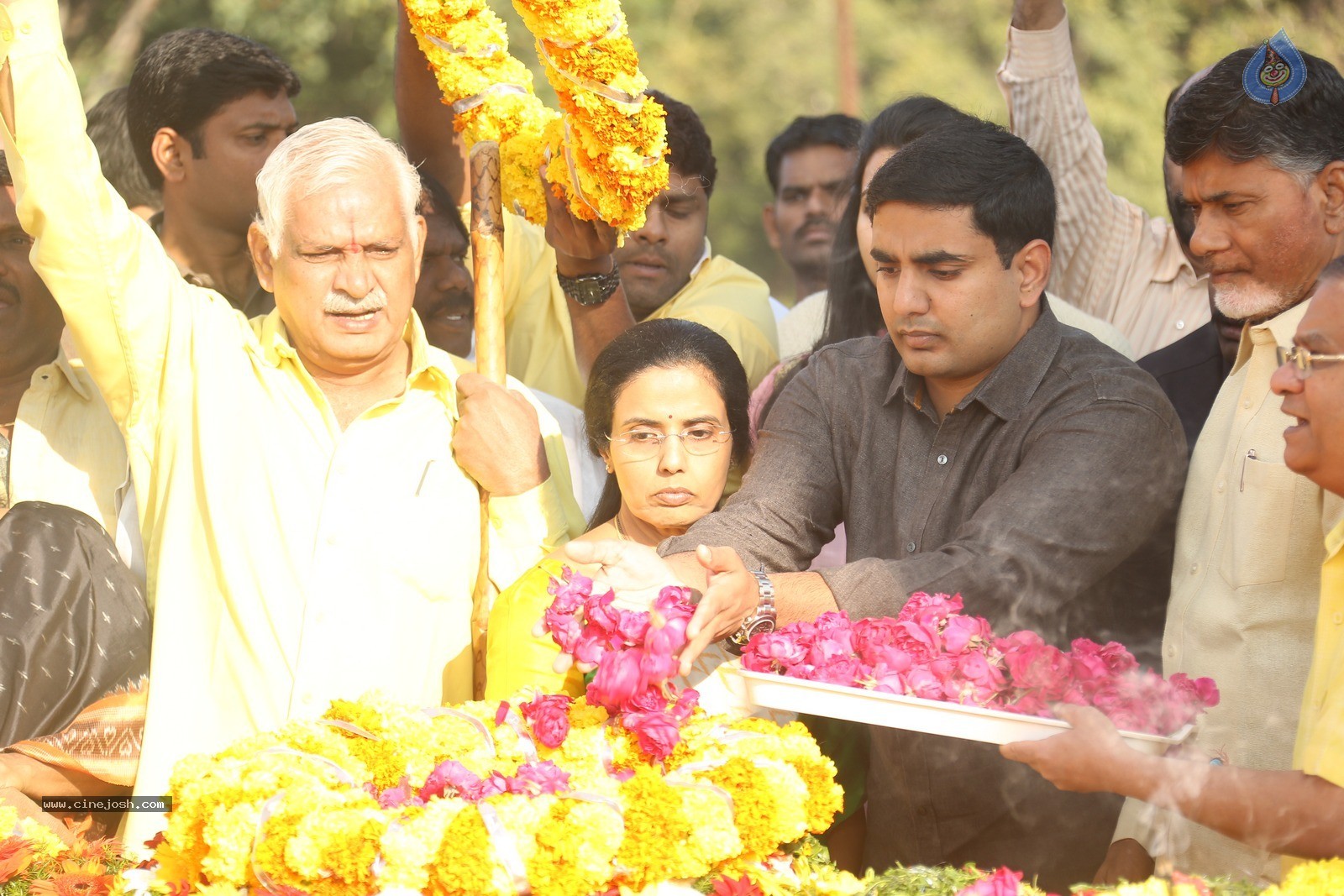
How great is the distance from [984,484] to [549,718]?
3.80ft

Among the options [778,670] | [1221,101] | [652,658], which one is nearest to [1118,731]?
[778,670]

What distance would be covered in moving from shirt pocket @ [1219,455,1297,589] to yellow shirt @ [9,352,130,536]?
275 cm

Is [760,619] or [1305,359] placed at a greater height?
[1305,359]

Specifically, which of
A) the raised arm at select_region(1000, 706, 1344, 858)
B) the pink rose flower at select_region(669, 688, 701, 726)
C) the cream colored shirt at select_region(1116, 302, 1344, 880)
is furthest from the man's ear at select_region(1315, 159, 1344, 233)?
the pink rose flower at select_region(669, 688, 701, 726)

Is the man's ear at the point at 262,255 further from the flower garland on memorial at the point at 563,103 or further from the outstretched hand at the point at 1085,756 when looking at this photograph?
the outstretched hand at the point at 1085,756

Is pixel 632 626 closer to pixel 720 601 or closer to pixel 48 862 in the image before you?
pixel 720 601

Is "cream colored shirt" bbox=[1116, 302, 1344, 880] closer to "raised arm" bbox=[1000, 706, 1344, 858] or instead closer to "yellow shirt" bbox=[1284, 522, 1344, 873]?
"yellow shirt" bbox=[1284, 522, 1344, 873]

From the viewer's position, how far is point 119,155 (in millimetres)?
5492

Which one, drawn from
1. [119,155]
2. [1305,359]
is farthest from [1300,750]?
[119,155]

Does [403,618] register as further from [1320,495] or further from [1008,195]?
[1320,495]

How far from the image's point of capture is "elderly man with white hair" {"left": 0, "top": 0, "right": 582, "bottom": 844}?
134 inches

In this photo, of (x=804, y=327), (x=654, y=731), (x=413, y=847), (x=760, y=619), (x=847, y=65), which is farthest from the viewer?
(x=847, y=65)

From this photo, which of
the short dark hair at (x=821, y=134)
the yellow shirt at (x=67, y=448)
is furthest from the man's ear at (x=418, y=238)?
the short dark hair at (x=821, y=134)

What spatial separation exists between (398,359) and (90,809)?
1.34 metres
